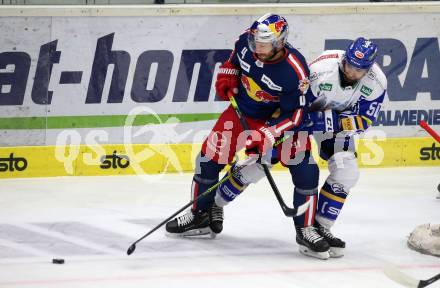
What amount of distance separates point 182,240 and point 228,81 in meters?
1.02

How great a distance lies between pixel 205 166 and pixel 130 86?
7.76ft

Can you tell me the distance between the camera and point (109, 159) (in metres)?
8.23

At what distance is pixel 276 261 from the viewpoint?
5637 mm

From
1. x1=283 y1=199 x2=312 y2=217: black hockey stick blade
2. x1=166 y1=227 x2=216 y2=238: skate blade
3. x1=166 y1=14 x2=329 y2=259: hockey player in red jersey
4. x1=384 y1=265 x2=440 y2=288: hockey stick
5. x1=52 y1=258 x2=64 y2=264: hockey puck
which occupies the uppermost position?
x1=166 y1=14 x2=329 y2=259: hockey player in red jersey

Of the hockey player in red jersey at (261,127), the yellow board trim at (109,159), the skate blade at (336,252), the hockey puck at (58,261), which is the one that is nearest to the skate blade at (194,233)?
the hockey player in red jersey at (261,127)

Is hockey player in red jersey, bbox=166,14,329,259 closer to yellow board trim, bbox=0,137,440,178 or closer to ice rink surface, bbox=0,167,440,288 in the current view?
ice rink surface, bbox=0,167,440,288

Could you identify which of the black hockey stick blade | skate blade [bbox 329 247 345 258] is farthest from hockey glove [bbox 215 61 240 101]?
skate blade [bbox 329 247 345 258]

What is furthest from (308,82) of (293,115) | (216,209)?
(216,209)

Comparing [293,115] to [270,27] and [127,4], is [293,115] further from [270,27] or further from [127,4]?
[127,4]

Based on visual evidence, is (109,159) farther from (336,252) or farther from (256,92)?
(336,252)

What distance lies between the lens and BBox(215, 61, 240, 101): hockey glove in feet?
19.4

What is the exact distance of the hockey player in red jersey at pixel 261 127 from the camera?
5.62 metres

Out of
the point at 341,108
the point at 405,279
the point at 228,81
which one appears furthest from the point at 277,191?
the point at 405,279

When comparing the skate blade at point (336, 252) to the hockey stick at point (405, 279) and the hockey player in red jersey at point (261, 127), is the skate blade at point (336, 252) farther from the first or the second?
the hockey stick at point (405, 279)
